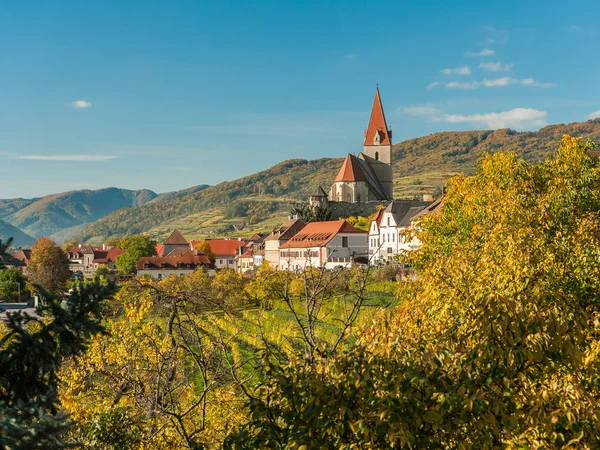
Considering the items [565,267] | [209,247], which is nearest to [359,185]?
[209,247]

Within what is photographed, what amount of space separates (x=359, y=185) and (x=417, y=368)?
351ft

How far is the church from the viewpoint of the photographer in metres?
114

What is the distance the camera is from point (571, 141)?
77.5 ft

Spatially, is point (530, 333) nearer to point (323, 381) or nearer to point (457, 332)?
point (457, 332)

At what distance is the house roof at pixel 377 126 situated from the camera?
4929 inches

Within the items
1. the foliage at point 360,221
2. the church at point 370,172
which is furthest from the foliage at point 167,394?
the church at point 370,172

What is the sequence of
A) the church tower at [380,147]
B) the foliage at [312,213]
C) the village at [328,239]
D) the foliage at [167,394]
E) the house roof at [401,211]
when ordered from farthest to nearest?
the church tower at [380,147] → the foliage at [312,213] → the village at [328,239] → the house roof at [401,211] → the foliage at [167,394]

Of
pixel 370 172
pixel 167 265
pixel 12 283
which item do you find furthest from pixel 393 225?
pixel 370 172

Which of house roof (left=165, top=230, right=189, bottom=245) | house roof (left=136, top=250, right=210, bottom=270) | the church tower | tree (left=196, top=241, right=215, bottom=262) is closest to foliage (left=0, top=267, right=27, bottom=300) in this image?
house roof (left=136, top=250, right=210, bottom=270)

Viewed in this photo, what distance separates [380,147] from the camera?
409 feet

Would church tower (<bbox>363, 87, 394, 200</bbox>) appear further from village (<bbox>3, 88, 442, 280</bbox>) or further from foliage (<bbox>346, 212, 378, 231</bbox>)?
foliage (<bbox>346, 212, 378, 231</bbox>)

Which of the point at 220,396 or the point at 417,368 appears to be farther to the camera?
the point at 220,396

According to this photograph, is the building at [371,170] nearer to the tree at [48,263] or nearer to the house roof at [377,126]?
the house roof at [377,126]

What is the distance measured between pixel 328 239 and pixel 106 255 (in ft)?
241
